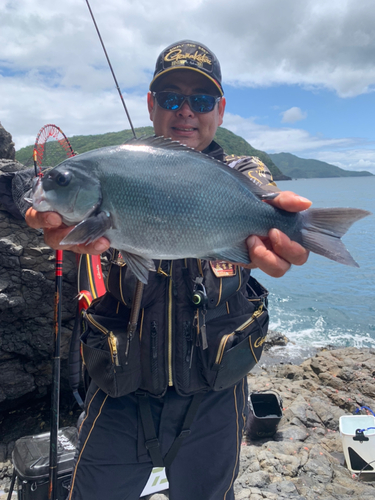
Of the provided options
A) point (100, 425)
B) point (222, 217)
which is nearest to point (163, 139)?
point (222, 217)

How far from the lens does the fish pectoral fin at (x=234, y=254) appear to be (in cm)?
196

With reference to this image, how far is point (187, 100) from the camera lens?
271cm

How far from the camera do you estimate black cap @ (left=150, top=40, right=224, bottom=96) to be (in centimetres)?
263

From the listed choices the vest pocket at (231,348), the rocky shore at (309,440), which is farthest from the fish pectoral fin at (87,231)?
the rocky shore at (309,440)

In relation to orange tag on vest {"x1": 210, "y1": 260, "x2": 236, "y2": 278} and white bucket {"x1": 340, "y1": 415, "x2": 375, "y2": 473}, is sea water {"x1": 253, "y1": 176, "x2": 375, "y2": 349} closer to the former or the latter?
white bucket {"x1": 340, "y1": 415, "x2": 375, "y2": 473}

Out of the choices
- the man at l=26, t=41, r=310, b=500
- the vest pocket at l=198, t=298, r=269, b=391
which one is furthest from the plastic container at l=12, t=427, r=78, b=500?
the vest pocket at l=198, t=298, r=269, b=391

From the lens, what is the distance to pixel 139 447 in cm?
221

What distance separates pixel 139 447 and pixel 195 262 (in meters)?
1.29

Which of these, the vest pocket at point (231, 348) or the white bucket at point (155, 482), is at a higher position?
the vest pocket at point (231, 348)

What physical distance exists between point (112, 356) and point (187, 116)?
1900mm

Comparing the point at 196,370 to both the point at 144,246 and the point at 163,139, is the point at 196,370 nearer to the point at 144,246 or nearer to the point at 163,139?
the point at 144,246

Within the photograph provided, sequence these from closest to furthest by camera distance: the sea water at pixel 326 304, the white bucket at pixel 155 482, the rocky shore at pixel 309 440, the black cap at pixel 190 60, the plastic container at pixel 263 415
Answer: the black cap at pixel 190 60
the white bucket at pixel 155 482
the rocky shore at pixel 309 440
the plastic container at pixel 263 415
the sea water at pixel 326 304

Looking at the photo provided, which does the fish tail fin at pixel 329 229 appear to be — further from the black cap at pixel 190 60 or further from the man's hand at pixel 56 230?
the black cap at pixel 190 60

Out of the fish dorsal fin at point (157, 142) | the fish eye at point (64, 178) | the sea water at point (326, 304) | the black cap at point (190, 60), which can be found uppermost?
the black cap at point (190, 60)
